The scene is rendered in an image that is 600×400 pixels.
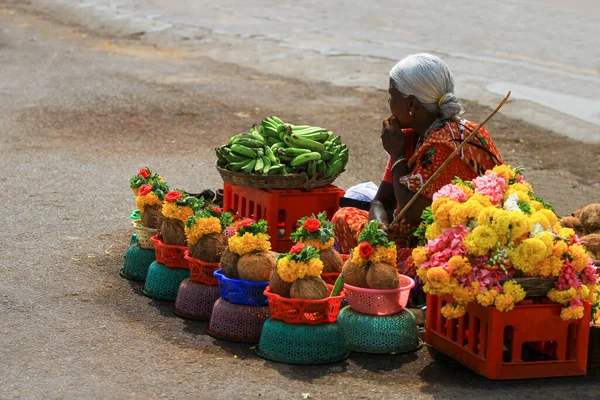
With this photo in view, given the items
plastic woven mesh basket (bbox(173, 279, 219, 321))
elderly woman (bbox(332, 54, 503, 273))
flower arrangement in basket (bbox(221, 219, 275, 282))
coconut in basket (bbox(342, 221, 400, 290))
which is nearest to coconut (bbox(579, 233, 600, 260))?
elderly woman (bbox(332, 54, 503, 273))

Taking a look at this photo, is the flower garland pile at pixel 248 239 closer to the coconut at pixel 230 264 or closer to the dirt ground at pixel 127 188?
the coconut at pixel 230 264

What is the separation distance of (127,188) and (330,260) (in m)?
3.83

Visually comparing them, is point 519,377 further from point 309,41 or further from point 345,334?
point 309,41

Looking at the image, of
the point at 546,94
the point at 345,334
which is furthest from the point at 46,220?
the point at 546,94

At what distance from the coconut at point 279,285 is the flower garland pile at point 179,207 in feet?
3.37

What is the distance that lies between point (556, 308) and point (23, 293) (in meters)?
3.31

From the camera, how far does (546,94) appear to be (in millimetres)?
13453

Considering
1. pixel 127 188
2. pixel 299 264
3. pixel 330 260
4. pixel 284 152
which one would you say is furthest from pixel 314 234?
pixel 127 188

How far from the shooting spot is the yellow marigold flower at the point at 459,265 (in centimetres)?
491

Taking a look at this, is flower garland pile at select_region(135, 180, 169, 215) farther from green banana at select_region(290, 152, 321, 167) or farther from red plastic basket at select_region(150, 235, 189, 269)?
green banana at select_region(290, 152, 321, 167)

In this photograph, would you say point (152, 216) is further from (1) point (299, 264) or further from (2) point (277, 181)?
(1) point (299, 264)

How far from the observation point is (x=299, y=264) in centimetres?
518

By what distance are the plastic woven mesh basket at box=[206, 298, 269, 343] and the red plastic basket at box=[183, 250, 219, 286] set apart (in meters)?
0.32

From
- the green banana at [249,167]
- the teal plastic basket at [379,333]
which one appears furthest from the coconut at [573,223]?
the green banana at [249,167]
